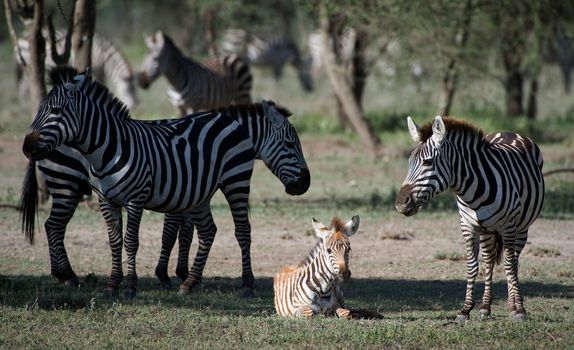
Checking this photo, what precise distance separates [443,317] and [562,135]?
572 inches

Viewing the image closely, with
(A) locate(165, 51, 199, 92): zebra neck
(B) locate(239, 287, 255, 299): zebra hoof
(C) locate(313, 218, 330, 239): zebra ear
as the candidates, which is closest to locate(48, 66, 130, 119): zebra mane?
(B) locate(239, 287, 255, 299): zebra hoof

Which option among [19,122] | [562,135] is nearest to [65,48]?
[19,122]

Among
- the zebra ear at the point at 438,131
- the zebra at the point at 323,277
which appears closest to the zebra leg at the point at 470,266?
the zebra ear at the point at 438,131

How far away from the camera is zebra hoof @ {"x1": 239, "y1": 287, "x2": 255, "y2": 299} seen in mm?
9070

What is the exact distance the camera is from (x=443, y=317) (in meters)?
8.05

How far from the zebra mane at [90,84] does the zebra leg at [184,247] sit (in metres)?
1.41

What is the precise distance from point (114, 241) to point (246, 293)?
1.40 metres

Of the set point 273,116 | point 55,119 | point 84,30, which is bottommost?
point 55,119

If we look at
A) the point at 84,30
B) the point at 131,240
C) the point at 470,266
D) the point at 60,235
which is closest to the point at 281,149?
the point at 131,240

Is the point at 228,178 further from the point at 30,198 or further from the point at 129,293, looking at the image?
the point at 30,198

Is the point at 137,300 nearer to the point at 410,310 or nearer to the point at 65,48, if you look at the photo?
the point at 410,310

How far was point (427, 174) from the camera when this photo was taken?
750cm

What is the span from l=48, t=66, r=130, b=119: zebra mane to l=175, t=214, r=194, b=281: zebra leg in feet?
4.61

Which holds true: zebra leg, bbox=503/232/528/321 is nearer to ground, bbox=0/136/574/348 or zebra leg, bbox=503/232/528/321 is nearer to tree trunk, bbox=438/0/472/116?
ground, bbox=0/136/574/348
